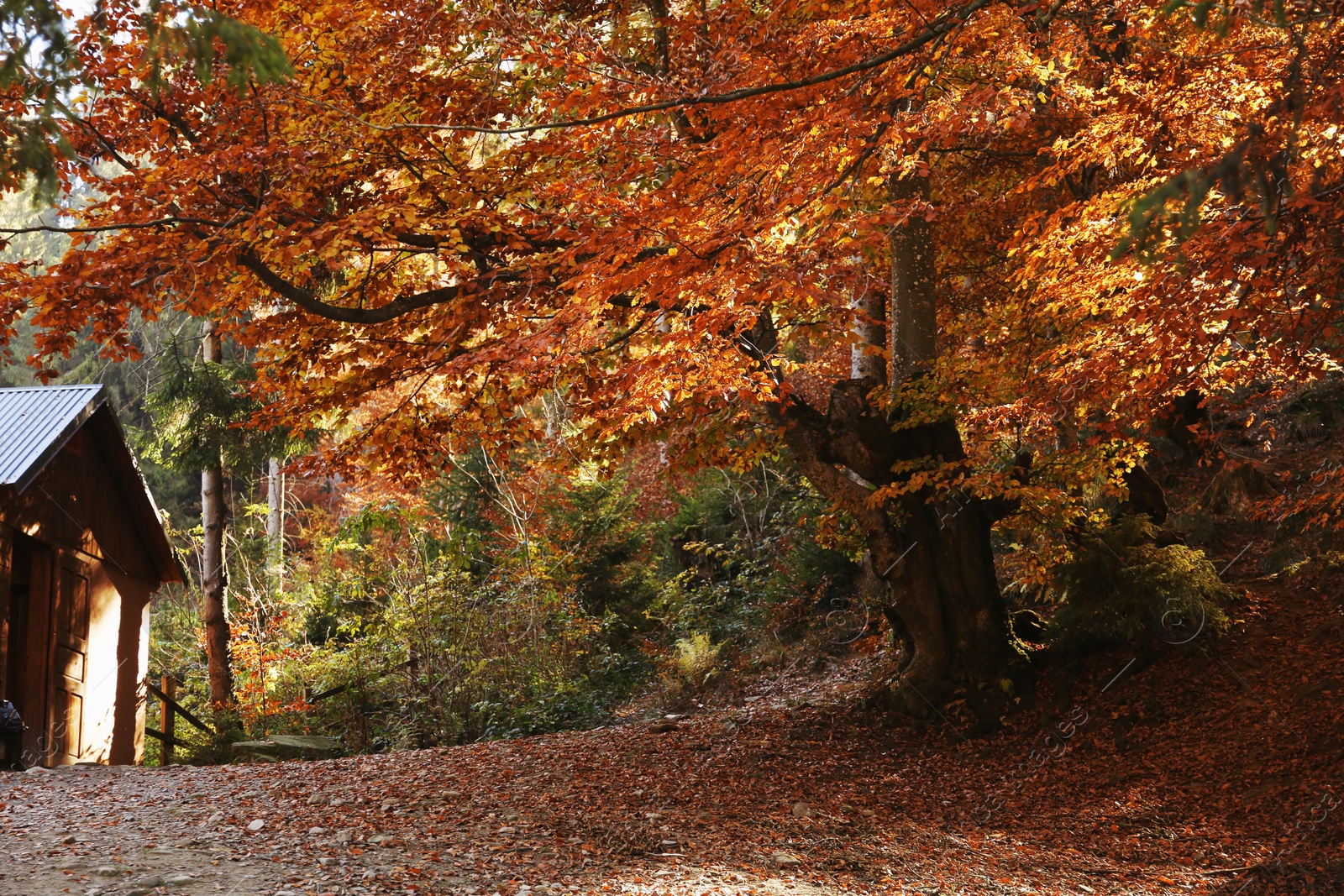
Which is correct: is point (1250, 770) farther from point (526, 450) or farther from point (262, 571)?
point (262, 571)

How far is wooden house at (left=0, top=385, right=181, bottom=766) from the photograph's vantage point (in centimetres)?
1071

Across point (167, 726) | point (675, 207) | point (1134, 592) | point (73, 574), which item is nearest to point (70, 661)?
point (73, 574)

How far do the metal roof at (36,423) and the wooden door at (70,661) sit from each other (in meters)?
1.74

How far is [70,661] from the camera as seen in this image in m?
12.0

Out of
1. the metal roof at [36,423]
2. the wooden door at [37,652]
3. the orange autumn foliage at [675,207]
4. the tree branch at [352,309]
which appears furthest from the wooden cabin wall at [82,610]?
the tree branch at [352,309]

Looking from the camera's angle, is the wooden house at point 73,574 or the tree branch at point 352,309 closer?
the tree branch at point 352,309

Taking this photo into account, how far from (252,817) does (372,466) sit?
2772 mm

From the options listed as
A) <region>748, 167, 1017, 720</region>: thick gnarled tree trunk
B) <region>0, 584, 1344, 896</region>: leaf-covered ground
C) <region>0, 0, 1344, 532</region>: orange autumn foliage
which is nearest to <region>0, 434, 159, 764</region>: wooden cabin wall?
<region>0, 584, 1344, 896</region>: leaf-covered ground

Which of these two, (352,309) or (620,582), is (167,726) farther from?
(352,309)

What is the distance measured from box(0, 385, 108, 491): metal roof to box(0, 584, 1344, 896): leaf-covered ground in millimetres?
3075

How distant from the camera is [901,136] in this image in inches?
257

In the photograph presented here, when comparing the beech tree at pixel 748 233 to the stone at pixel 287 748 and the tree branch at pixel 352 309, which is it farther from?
the stone at pixel 287 748

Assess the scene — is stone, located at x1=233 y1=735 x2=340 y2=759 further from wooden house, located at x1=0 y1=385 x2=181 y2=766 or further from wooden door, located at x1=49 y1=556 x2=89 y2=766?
wooden house, located at x1=0 y1=385 x2=181 y2=766

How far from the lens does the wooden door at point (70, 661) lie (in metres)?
11.6
